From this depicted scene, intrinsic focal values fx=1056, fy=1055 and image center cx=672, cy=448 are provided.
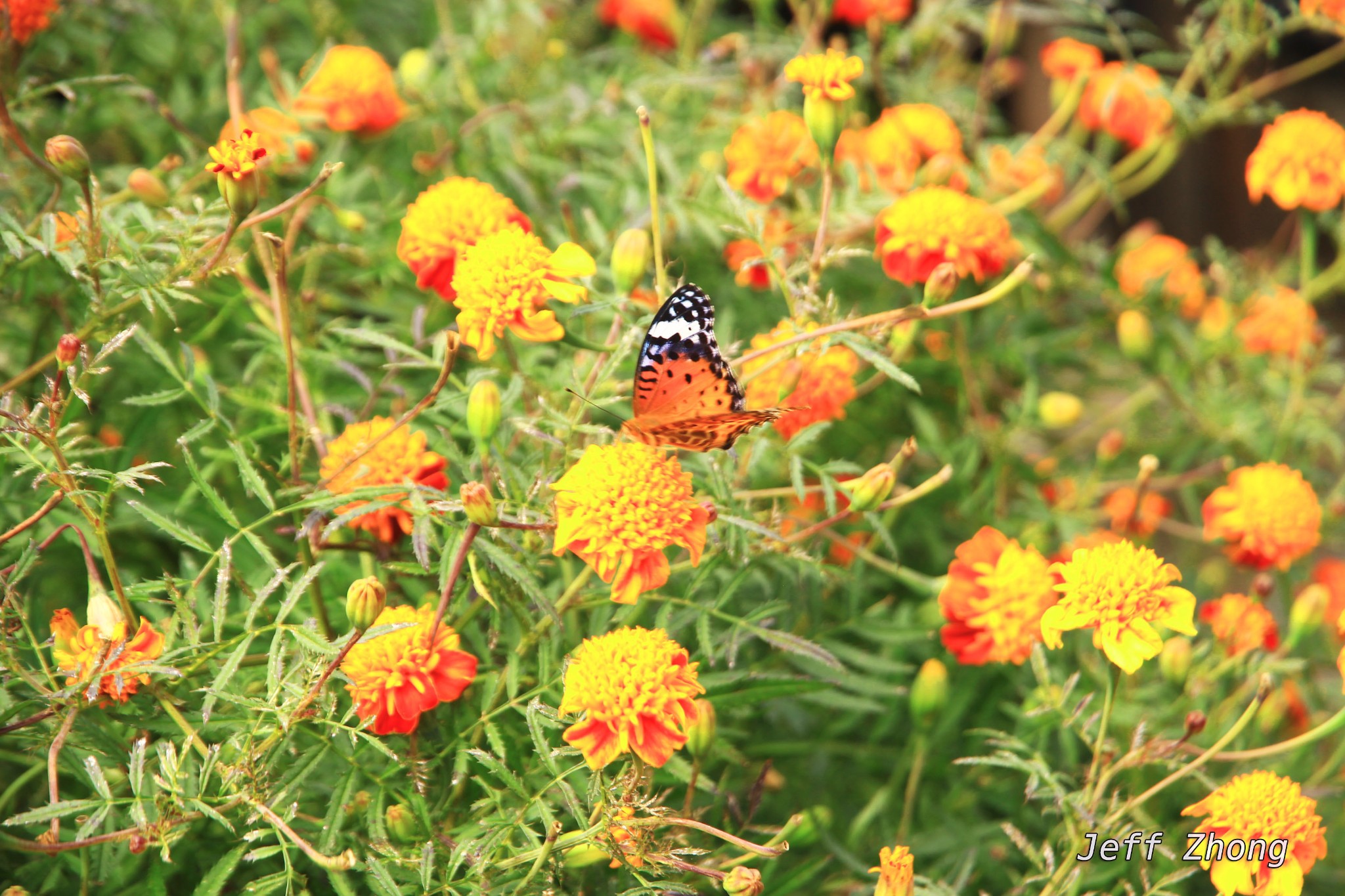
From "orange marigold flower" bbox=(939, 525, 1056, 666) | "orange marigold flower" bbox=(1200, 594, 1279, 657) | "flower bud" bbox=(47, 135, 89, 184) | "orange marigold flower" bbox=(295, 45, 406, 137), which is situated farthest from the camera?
"orange marigold flower" bbox=(295, 45, 406, 137)

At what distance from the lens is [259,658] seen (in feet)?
2.65

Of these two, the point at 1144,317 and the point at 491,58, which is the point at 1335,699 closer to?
the point at 1144,317

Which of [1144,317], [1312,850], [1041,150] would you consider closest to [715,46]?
[1041,150]

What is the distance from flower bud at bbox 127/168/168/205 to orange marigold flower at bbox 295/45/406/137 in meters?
0.23

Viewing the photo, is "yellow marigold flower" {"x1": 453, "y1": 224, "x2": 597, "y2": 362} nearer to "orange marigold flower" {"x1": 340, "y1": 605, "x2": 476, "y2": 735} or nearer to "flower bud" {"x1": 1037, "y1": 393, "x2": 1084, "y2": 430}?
"orange marigold flower" {"x1": 340, "y1": 605, "x2": 476, "y2": 735}

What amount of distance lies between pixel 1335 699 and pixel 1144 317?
1.76 ft

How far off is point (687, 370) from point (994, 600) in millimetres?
358

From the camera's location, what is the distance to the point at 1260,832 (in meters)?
0.78

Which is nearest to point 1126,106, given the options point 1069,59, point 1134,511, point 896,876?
point 1069,59

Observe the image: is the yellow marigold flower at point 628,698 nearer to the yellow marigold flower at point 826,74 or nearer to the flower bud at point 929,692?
the flower bud at point 929,692

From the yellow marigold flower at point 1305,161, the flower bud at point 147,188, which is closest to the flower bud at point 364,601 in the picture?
the flower bud at point 147,188

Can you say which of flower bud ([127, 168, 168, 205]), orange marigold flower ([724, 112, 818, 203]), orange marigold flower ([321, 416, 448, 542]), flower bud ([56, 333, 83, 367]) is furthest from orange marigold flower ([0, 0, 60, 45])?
orange marigold flower ([724, 112, 818, 203])

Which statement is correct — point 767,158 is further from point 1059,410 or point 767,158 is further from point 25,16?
point 25,16

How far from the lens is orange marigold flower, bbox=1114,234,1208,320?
1366mm
